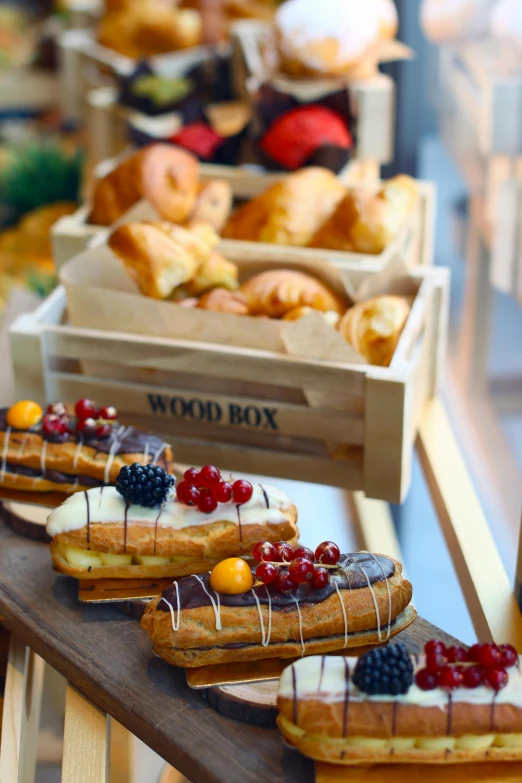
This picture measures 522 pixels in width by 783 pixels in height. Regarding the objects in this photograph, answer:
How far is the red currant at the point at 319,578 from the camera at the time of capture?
912mm

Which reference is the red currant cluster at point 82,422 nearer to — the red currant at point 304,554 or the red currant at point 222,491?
the red currant at point 222,491

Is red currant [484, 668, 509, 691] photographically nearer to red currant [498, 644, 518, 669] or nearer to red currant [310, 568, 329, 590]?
red currant [498, 644, 518, 669]

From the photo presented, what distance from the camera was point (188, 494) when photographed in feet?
3.33

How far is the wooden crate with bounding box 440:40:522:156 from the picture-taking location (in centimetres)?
182

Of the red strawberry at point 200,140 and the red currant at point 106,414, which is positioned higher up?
the red strawberry at point 200,140

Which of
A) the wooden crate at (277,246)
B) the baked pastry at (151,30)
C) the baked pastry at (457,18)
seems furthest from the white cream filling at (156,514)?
the baked pastry at (151,30)

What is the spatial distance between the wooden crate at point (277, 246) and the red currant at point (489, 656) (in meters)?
0.67

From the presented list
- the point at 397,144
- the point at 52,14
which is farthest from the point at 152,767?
the point at 52,14

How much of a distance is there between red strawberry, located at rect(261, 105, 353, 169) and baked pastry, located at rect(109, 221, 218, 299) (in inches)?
17.1

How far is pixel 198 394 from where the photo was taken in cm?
129

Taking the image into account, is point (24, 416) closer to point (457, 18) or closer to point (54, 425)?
point (54, 425)

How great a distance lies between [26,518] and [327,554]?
407 millimetres

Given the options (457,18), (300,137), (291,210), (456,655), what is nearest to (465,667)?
(456,655)

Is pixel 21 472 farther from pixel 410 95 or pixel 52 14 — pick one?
pixel 52 14
